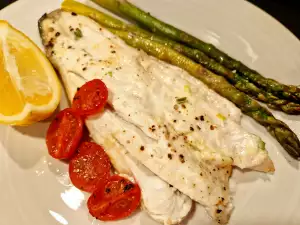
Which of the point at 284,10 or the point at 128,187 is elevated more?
the point at 284,10

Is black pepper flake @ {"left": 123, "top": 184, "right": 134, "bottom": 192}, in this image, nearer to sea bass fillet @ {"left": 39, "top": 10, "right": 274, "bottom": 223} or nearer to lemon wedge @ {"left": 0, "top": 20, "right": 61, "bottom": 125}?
sea bass fillet @ {"left": 39, "top": 10, "right": 274, "bottom": 223}

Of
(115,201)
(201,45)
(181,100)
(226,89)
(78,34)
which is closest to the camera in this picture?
(115,201)

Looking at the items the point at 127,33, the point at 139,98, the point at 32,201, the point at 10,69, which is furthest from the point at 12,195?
the point at 127,33

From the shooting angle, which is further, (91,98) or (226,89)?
(226,89)

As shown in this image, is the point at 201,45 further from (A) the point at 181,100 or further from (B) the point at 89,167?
(B) the point at 89,167

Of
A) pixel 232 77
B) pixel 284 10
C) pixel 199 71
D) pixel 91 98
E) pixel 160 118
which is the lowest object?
pixel 91 98

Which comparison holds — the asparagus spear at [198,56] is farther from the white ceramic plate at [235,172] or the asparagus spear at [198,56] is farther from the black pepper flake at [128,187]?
the black pepper flake at [128,187]

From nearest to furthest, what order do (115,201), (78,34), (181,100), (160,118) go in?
(115,201)
(160,118)
(181,100)
(78,34)

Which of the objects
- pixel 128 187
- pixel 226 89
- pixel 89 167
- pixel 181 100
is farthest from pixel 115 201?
pixel 226 89
